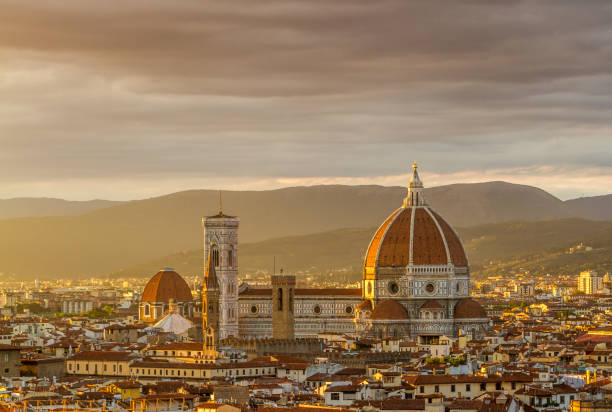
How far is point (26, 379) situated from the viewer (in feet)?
301

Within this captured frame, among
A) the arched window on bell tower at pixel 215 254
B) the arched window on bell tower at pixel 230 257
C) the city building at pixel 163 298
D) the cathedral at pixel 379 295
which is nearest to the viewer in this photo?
the cathedral at pixel 379 295

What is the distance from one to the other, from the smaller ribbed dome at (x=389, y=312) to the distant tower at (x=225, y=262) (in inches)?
440

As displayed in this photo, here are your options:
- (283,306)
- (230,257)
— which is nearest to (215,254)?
(230,257)

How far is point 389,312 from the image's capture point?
5103 inches

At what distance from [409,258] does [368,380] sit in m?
54.8

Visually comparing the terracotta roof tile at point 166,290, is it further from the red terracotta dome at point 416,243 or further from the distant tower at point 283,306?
the red terracotta dome at point 416,243

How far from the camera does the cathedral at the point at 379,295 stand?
427ft

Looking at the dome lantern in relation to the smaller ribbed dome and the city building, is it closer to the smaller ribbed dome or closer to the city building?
the smaller ribbed dome

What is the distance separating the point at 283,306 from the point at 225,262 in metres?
5.79

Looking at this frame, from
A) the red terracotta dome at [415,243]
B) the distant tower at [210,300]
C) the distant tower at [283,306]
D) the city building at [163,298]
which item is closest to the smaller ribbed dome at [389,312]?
the red terracotta dome at [415,243]

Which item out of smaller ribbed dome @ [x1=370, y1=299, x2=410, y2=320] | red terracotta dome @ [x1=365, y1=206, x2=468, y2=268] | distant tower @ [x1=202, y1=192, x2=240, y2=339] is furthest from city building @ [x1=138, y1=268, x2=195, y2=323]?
smaller ribbed dome @ [x1=370, y1=299, x2=410, y2=320]

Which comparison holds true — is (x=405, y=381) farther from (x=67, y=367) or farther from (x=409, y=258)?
(x=409, y=258)

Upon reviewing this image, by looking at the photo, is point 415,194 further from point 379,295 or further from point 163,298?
point 163,298

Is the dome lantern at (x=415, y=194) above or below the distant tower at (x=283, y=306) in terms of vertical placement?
above
